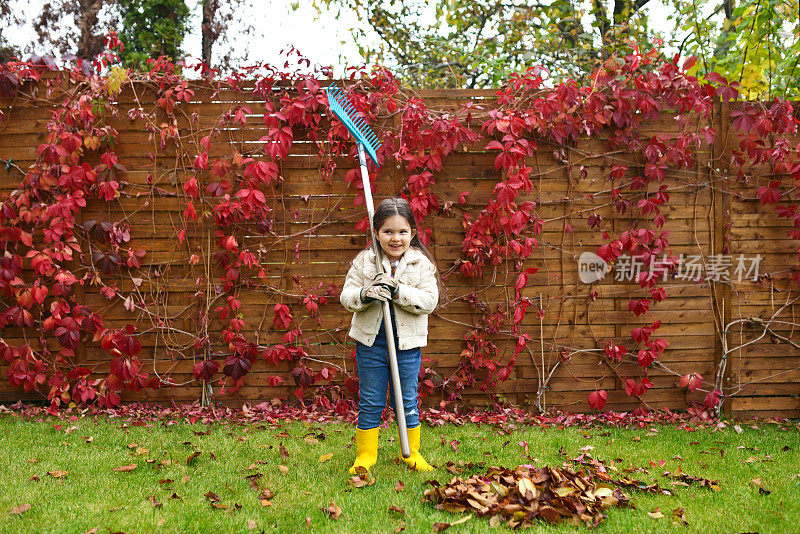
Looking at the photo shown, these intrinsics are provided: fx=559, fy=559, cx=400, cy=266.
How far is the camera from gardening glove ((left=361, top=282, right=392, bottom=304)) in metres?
2.69

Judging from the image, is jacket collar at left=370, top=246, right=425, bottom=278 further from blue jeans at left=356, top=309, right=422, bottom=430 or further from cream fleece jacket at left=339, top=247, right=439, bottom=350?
blue jeans at left=356, top=309, right=422, bottom=430

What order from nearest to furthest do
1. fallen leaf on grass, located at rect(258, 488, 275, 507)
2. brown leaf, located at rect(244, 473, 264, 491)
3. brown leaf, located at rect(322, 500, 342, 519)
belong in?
brown leaf, located at rect(322, 500, 342, 519)
fallen leaf on grass, located at rect(258, 488, 275, 507)
brown leaf, located at rect(244, 473, 264, 491)

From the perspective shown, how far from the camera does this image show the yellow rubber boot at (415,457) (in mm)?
2797

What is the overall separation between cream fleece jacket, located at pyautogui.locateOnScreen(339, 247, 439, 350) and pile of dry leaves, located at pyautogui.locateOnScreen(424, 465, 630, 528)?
757 mm

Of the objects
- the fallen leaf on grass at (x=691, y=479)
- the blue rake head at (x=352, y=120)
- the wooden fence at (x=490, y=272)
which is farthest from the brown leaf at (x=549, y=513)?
the blue rake head at (x=352, y=120)

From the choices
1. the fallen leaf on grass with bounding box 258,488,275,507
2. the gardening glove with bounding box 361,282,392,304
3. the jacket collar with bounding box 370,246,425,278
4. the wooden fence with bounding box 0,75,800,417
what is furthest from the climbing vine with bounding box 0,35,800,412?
the fallen leaf on grass with bounding box 258,488,275,507

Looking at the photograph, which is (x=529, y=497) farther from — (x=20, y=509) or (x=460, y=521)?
(x=20, y=509)

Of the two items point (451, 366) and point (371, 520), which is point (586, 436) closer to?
point (451, 366)

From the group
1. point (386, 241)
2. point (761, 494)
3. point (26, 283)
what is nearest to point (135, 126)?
point (26, 283)

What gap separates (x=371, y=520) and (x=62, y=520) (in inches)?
48.5

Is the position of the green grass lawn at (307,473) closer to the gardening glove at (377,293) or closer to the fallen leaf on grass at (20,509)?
the fallen leaf on grass at (20,509)

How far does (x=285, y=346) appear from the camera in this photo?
392 centimetres

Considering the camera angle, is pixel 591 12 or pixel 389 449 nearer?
pixel 389 449

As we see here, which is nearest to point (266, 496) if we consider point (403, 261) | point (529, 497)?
point (529, 497)
